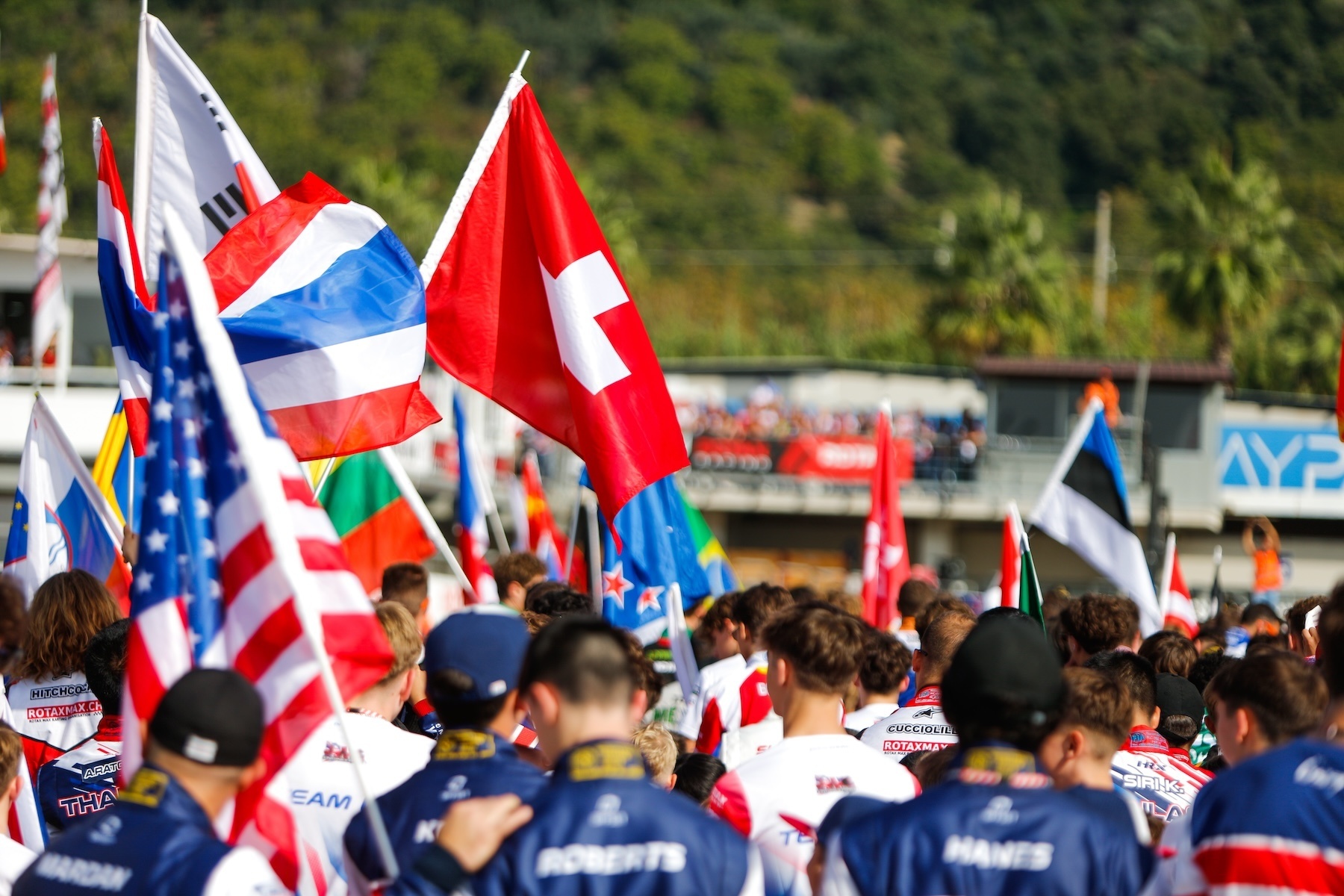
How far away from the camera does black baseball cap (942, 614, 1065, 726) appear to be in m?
3.53

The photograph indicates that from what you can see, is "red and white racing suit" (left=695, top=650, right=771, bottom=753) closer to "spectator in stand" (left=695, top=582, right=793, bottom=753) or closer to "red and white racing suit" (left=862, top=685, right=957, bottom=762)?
"spectator in stand" (left=695, top=582, right=793, bottom=753)

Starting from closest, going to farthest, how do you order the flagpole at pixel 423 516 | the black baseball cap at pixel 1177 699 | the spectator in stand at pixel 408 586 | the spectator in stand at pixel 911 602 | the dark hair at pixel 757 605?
the flagpole at pixel 423 516, the black baseball cap at pixel 1177 699, the dark hair at pixel 757 605, the spectator in stand at pixel 408 586, the spectator in stand at pixel 911 602

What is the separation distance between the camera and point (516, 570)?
9078 millimetres

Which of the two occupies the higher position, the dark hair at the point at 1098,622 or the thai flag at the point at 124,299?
the thai flag at the point at 124,299

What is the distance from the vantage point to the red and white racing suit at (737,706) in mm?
6734

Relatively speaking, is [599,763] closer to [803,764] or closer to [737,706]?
[803,764]

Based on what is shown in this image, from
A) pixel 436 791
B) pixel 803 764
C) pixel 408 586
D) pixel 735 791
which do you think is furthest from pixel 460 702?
pixel 408 586

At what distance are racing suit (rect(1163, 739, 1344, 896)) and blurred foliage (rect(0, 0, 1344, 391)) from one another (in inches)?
2631

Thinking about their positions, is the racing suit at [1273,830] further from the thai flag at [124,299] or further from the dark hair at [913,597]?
the dark hair at [913,597]

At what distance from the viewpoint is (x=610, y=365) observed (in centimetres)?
700

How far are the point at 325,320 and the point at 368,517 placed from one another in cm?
429

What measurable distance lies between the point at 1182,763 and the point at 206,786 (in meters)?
3.47

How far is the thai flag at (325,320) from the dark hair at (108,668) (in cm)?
141

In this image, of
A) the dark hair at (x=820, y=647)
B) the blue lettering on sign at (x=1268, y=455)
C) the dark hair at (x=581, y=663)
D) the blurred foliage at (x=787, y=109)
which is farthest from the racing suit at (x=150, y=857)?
the blurred foliage at (x=787, y=109)
